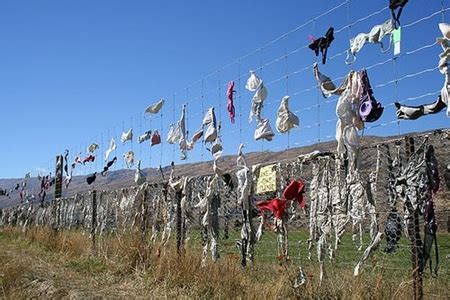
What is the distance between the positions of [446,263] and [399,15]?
29.7 feet

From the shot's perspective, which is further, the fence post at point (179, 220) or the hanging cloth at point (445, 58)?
the fence post at point (179, 220)

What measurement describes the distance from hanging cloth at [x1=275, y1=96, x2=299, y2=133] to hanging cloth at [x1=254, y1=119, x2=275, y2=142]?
266 mm

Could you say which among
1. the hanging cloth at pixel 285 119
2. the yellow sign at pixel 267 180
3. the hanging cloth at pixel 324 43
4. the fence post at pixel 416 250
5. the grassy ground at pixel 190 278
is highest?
the hanging cloth at pixel 324 43

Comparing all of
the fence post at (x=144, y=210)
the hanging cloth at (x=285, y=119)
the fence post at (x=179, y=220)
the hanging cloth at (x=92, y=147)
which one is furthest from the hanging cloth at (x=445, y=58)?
the hanging cloth at (x=92, y=147)

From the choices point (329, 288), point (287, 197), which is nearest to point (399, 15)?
point (287, 197)

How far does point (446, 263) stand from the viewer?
38.9 ft

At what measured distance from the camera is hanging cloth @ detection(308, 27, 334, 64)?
5.64 m

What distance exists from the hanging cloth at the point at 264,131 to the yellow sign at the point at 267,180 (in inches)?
22.3

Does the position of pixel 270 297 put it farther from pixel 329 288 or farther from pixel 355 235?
pixel 355 235

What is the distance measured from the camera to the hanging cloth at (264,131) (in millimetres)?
6598

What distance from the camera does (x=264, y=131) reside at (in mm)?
6609

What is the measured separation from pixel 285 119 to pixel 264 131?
0.44 m

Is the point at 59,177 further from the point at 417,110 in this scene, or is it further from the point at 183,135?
the point at 417,110

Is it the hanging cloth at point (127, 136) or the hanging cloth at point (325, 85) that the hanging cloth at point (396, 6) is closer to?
the hanging cloth at point (325, 85)
